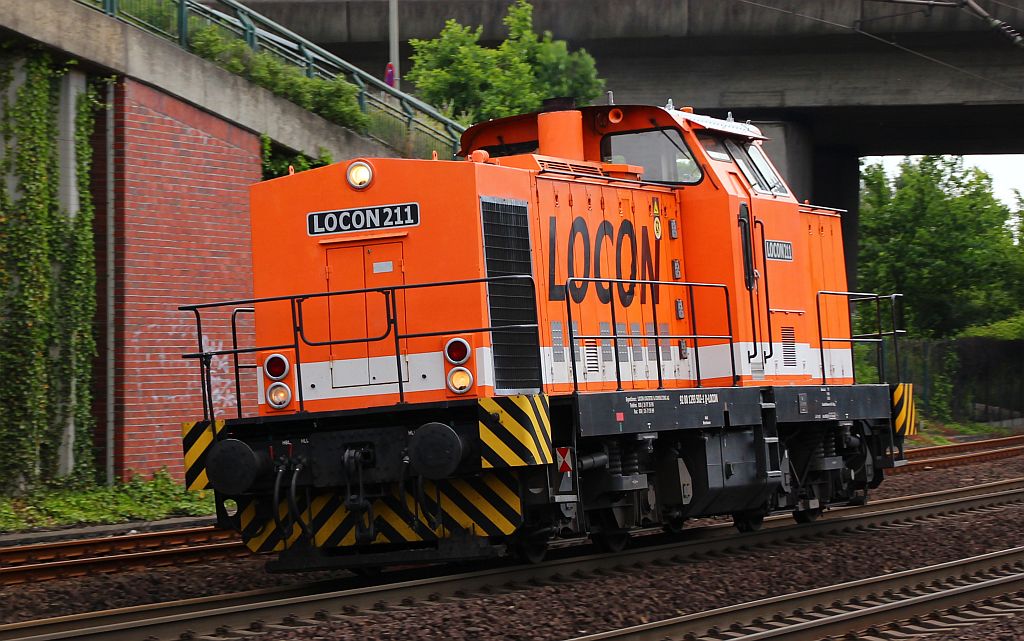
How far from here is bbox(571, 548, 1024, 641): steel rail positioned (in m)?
7.02

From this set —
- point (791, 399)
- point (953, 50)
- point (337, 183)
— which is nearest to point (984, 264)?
point (953, 50)

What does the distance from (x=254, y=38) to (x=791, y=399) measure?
29.8ft

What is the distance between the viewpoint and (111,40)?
13922 millimetres

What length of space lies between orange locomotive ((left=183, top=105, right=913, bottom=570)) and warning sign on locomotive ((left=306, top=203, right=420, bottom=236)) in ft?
0.05

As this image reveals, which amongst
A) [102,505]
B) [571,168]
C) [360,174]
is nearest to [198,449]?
[360,174]

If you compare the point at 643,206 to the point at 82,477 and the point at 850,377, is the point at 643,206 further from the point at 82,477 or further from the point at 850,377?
the point at 82,477

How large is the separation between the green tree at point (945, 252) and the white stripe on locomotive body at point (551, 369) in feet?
72.9

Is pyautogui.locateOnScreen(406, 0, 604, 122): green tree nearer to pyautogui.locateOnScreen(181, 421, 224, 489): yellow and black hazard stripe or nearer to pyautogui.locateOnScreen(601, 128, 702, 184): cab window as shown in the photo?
pyautogui.locateOnScreen(601, 128, 702, 184): cab window

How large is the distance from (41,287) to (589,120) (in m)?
6.24

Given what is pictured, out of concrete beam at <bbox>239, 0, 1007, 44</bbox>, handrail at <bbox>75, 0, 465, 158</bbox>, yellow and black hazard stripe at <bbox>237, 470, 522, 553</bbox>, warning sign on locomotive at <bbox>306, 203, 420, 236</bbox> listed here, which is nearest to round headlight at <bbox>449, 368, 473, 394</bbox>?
yellow and black hazard stripe at <bbox>237, 470, 522, 553</bbox>

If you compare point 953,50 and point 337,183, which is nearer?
point 337,183

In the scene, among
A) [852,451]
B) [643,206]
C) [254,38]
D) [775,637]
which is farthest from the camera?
[254,38]

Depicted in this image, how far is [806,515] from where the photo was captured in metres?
12.1

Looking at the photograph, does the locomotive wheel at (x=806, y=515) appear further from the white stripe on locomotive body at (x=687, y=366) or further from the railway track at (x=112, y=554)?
the railway track at (x=112, y=554)
